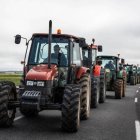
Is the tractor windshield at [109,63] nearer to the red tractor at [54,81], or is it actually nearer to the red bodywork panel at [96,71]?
the red bodywork panel at [96,71]

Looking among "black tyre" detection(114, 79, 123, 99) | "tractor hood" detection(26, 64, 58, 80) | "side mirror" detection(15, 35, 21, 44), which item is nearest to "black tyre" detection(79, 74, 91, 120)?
"tractor hood" detection(26, 64, 58, 80)

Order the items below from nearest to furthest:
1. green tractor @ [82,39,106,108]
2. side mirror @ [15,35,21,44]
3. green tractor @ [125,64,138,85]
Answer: side mirror @ [15,35,21,44], green tractor @ [82,39,106,108], green tractor @ [125,64,138,85]

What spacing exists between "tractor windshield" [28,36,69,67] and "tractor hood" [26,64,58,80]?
16.0 inches

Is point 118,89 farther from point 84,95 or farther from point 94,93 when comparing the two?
point 84,95

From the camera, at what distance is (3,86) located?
10477 millimetres

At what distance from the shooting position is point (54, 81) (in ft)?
35.8

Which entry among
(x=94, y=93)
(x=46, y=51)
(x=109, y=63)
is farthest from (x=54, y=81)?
(x=109, y=63)

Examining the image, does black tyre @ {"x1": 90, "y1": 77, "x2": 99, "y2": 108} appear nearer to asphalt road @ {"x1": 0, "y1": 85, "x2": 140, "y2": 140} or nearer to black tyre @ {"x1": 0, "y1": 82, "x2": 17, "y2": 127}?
asphalt road @ {"x1": 0, "y1": 85, "x2": 140, "y2": 140}

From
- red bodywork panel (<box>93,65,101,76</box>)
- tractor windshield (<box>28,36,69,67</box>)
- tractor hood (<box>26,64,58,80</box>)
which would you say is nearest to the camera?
tractor hood (<box>26,64,58,80</box>)

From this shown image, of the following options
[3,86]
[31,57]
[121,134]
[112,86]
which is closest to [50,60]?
[31,57]

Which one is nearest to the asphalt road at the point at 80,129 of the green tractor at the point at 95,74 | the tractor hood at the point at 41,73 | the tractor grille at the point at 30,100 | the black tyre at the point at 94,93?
the tractor grille at the point at 30,100

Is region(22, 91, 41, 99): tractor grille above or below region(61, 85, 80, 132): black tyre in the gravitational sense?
above

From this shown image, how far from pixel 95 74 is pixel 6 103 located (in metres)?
8.36

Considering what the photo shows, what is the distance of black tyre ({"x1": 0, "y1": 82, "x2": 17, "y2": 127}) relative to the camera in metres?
10.1
